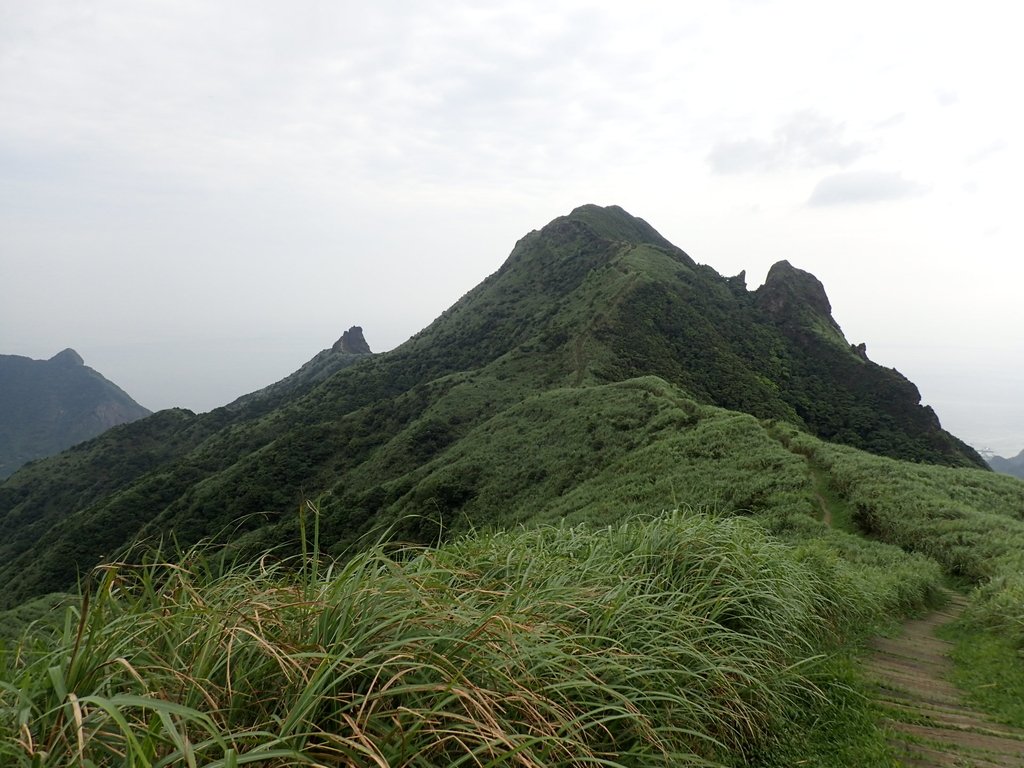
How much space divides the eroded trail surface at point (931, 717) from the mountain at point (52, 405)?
7750 inches

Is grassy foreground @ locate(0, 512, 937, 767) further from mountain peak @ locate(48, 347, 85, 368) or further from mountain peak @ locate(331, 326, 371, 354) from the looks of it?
mountain peak @ locate(48, 347, 85, 368)

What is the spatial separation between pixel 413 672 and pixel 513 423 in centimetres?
3512

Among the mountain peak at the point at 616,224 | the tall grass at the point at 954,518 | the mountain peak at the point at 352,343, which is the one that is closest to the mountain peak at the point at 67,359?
the mountain peak at the point at 352,343

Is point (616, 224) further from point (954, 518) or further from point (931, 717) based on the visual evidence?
point (931, 717)

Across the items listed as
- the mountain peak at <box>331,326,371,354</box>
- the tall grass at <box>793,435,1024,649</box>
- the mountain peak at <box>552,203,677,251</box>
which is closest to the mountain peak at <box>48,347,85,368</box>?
the mountain peak at <box>331,326,371,354</box>

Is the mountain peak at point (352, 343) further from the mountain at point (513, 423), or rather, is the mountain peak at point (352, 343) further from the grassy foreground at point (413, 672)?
the grassy foreground at point (413, 672)

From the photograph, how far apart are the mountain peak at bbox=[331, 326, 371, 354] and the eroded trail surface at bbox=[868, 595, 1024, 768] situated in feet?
418

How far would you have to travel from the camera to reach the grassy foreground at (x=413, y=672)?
199 cm

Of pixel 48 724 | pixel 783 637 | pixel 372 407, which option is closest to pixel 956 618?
pixel 783 637

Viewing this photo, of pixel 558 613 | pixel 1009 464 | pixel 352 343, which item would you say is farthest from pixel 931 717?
pixel 1009 464

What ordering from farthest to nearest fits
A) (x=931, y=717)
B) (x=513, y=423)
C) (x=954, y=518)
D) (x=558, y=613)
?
(x=513, y=423)
(x=954, y=518)
(x=931, y=717)
(x=558, y=613)

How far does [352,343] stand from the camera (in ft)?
424

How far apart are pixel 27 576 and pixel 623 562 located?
53810mm

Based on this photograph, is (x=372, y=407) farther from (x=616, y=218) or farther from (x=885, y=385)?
(x=616, y=218)
